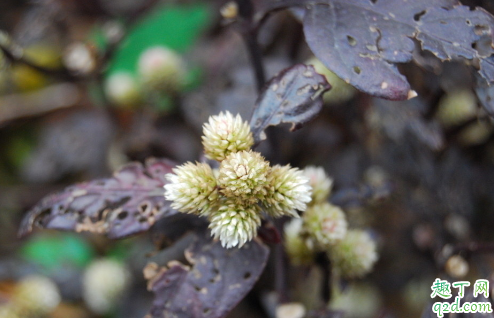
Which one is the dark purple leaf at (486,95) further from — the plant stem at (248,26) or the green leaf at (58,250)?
the green leaf at (58,250)

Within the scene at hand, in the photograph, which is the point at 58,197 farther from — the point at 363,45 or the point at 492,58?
the point at 492,58

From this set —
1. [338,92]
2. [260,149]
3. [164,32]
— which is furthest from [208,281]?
[164,32]

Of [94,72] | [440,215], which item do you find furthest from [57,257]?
[440,215]

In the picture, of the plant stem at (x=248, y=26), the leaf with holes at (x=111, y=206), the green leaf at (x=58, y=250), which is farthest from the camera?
the green leaf at (x=58, y=250)

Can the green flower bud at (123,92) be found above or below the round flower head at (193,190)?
below

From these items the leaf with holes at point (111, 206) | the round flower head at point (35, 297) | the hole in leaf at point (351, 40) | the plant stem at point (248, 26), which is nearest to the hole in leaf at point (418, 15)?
the hole in leaf at point (351, 40)

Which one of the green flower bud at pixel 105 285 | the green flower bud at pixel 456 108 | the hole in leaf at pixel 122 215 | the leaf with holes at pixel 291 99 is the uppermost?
the leaf with holes at pixel 291 99

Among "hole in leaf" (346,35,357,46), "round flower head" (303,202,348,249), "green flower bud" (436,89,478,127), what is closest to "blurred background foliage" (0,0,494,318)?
"green flower bud" (436,89,478,127)

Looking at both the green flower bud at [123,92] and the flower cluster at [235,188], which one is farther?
the green flower bud at [123,92]
